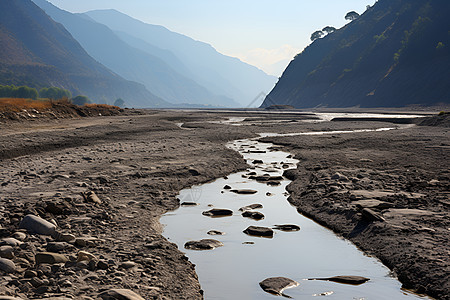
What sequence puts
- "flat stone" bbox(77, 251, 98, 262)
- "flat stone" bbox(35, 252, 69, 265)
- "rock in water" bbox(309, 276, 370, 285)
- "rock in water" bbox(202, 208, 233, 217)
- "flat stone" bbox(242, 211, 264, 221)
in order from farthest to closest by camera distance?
1. "rock in water" bbox(202, 208, 233, 217)
2. "flat stone" bbox(242, 211, 264, 221)
3. "rock in water" bbox(309, 276, 370, 285)
4. "flat stone" bbox(77, 251, 98, 262)
5. "flat stone" bbox(35, 252, 69, 265)

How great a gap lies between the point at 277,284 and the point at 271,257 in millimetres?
1238

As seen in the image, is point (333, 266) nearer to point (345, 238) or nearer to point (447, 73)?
point (345, 238)

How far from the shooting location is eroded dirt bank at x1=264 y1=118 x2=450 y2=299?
671cm

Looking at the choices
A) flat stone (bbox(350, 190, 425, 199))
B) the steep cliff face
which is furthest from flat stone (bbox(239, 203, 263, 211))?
the steep cliff face

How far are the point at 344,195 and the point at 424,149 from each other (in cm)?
1007

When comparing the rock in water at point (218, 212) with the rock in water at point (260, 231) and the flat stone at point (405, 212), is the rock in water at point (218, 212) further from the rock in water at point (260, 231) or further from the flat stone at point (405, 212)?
the flat stone at point (405, 212)

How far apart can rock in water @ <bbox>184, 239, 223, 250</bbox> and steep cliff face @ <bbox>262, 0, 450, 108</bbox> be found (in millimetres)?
85479

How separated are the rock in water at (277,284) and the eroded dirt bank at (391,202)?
6.01ft

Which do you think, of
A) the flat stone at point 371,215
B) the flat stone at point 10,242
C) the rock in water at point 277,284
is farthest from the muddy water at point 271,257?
the flat stone at point 10,242

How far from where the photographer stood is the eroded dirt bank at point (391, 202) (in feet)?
22.0

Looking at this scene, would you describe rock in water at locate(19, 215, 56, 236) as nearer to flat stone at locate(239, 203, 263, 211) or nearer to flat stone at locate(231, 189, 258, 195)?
flat stone at locate(239, 203, 263, 211)

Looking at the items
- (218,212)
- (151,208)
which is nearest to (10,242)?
(151,208)

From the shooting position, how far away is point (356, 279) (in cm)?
626

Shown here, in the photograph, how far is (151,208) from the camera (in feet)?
32.7
